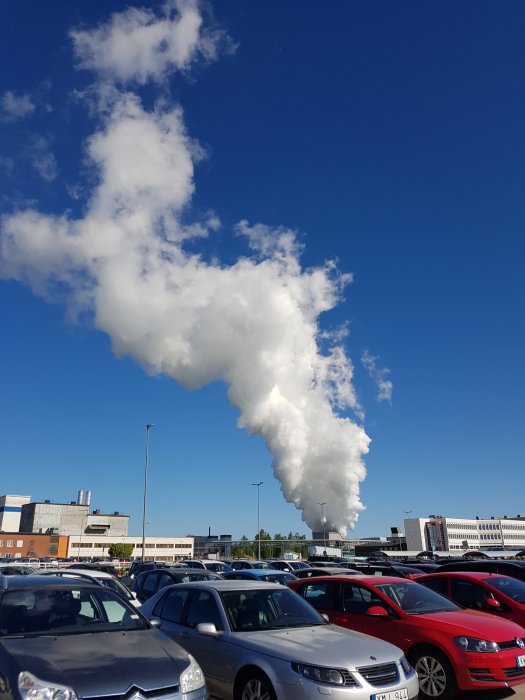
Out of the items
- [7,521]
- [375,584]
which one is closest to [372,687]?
[375,584]

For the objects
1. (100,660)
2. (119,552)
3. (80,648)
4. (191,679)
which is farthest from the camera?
(119,552)

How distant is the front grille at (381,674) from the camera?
18.9 feet

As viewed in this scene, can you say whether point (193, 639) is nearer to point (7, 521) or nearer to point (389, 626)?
point (389, 626)

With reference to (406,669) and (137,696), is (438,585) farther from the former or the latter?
(137,696)

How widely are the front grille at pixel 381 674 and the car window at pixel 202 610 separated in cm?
193

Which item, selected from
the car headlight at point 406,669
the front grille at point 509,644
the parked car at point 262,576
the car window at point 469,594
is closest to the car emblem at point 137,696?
the car headlight at point 406,669

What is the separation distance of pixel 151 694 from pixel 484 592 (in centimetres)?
798

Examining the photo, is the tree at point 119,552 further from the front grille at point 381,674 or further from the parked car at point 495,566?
the front grille at point 381,674

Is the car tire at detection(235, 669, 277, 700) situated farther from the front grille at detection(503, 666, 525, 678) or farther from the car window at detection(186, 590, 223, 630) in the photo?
the front grille at detection(503, 666, 525, 678)

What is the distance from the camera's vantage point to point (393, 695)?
18.9 ft

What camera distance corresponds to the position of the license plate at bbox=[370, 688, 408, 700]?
5629 millimetres

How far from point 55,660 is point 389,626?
5.14m

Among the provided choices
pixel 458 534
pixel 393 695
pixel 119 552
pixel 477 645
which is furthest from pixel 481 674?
pixel 458 534

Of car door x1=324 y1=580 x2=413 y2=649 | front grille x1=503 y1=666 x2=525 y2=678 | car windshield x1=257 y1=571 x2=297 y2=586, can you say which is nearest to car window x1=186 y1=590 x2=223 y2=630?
car door x1=324 y1=580 x2=413 y2=649
